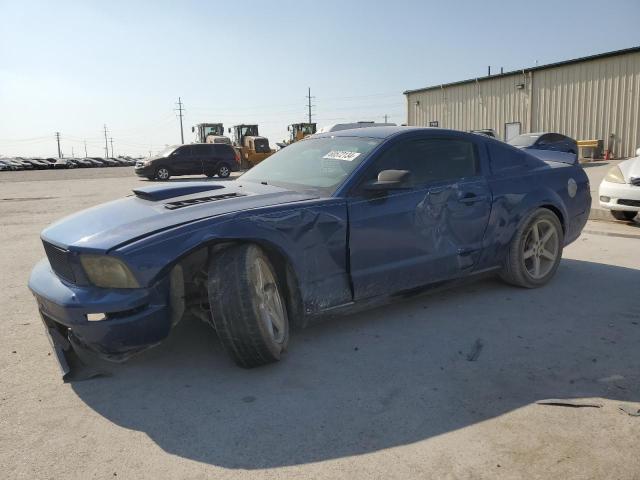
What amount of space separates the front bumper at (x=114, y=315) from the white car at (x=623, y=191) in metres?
6.80

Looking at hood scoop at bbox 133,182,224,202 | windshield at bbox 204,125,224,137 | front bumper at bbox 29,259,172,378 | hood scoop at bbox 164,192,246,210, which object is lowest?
front bumper at bbox 29,259,172,378

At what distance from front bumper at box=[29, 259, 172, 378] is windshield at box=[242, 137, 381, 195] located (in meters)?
1.31

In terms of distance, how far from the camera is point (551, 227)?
4590mm

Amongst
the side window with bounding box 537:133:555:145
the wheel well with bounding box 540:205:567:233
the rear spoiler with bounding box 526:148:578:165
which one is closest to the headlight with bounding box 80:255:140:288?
the wheel well with bounding box 540:205:567:233

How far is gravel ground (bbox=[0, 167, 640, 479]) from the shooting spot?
2180mm

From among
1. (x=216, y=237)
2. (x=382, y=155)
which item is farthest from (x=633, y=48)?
(x=216, y=237)

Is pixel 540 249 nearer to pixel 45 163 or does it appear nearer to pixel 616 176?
pixel 616 176

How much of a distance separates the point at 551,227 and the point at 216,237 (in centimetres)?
312

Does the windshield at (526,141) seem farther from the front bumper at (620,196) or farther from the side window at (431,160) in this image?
the side window at (431,160)

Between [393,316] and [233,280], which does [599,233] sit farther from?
[233,280]

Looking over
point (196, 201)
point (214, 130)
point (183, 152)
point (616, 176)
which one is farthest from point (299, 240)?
point (214, 130)

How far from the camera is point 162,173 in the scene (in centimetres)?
2234

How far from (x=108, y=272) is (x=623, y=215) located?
7.62 meters

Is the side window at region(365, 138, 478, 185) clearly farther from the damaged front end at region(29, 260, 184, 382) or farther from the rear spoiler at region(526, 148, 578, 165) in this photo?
the damaged front end at region(29, 260, 184, 382)
